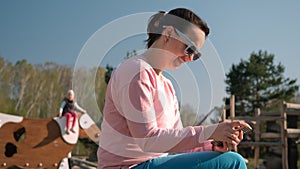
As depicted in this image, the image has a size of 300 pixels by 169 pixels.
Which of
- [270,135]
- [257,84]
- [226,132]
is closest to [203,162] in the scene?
[226,132]

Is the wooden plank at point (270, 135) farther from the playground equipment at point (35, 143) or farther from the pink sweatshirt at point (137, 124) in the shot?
the pink sweatshirt at point (137, 124)

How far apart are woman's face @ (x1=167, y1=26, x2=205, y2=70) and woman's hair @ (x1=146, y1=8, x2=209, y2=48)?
15 mm

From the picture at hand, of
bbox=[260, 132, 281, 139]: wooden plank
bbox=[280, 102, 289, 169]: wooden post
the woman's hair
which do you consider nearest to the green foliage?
bbox=[260, 132, 281, 139]: wooden plank

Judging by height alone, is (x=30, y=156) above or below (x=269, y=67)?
below


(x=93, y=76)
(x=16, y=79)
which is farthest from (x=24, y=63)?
(x=93, y=76)

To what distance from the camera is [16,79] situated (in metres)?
16.6

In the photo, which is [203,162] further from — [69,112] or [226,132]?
[69,112]

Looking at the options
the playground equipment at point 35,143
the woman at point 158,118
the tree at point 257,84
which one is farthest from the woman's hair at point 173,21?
→ the tree at point 257,84

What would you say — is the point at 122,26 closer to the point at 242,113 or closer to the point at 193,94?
the point at 193,94

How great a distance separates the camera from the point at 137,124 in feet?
3.64

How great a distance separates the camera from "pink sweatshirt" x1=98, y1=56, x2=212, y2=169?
1.10 m

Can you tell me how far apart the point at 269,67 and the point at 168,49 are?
2411 cm

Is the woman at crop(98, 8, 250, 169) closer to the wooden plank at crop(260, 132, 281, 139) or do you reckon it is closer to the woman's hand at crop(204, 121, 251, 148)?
the woman's hand at crop(204, 121, 251, 148)

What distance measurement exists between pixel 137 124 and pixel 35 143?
16.0 feet
